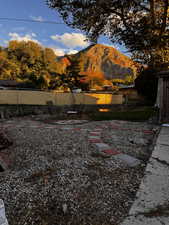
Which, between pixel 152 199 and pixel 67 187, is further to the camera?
pixel 67 187

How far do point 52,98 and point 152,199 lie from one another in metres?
8.11

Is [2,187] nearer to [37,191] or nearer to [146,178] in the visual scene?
[37,191]

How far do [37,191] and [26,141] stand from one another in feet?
5.28

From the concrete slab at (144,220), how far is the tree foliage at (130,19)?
712 cm

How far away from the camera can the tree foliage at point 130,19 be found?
20.1 feet

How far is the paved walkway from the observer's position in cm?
93

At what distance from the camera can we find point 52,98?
8.59m

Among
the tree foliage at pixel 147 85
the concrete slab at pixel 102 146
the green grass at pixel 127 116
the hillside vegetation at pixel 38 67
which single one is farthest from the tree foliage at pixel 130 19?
the hillside vegetation at pixel 38 67

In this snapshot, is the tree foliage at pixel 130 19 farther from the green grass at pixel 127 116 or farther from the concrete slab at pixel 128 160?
the concrete slab at pixel 128 160

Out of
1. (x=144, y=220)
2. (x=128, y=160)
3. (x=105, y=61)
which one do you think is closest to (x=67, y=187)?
(x=144, y=220)

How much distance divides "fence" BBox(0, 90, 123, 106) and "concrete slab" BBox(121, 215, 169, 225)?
25.2 feet

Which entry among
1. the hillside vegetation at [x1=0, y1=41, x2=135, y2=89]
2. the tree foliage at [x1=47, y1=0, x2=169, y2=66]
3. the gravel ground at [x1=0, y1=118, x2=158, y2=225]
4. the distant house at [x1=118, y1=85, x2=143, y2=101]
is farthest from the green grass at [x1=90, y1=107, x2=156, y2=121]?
the hillside vegetation at [x1=0, y1=41, x2=135, y2=89]

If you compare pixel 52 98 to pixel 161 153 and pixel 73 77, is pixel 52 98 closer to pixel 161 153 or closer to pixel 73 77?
pixel 161 153

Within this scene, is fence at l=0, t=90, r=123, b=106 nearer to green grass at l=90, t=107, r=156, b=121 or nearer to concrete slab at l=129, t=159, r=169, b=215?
green grass at l=90, t=107, r=156, b=121
